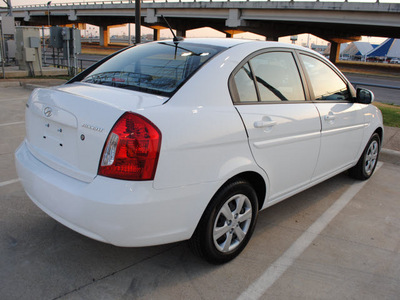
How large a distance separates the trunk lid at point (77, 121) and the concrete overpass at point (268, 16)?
127ft

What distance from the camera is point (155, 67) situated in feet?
10.0

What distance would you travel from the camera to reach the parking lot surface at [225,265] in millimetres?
2578

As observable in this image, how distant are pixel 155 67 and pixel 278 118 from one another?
1099 millimetres

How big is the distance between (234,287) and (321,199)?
2.16 m

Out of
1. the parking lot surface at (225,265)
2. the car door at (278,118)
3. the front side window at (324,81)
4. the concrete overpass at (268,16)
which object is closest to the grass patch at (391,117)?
the front side window at (324,81)

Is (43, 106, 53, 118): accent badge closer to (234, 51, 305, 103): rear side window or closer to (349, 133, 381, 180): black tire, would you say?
(234, 51, 305, 103): rear side window

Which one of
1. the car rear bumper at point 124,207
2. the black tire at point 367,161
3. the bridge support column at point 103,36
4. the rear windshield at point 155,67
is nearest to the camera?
the car rear bumper at point 124,207

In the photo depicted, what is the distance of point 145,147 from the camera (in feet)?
7.33

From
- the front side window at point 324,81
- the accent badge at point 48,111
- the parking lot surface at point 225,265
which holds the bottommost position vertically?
the parking lot surface at point 225,265

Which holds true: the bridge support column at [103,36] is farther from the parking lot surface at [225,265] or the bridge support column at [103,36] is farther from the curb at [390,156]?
the parking lot surface at [225,265]

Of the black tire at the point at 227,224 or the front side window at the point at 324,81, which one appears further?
the front side window at the point at 324,81

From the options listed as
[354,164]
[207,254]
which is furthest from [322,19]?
[207,254]

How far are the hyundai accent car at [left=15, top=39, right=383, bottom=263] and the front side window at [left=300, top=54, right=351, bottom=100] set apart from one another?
0.04 metres

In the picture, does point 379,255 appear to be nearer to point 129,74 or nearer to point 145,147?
point 145,147
